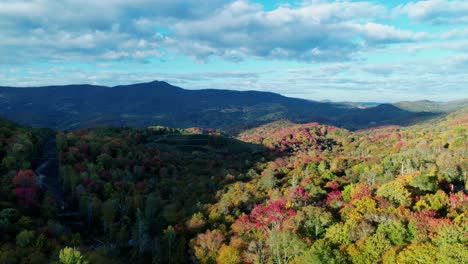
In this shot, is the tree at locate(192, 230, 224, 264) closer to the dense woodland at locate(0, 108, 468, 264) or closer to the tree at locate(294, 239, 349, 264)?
the dense woodland at locate(0, 108, 468, 264)

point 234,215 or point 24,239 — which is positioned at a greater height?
point 24,239

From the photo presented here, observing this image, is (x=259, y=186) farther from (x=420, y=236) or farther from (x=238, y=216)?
(x=420, y=236)

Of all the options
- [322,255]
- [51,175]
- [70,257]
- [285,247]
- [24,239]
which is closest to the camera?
[322,255]

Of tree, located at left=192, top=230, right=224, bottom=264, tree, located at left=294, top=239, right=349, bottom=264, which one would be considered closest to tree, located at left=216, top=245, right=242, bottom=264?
tree, located at left=192, top=230, right=224, bottom=264

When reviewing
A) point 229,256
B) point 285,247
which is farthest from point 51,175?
point 285,247

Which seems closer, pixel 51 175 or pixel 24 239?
pixel 24 239

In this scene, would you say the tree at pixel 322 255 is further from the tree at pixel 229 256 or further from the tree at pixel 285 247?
the tree at pixel 229 256

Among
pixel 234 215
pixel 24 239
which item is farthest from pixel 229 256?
pixel 24 239

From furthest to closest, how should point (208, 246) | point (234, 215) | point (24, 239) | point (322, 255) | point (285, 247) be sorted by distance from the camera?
point (234, 215) < point (208, 246) < point (24, 239) < point (285, 247) < point (322, 255)

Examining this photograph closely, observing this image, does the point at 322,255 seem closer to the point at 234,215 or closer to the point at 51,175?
the point at 234,215

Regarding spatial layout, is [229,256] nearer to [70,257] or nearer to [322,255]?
[322,255]

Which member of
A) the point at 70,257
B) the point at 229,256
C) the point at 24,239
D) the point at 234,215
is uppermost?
the point at 70,257

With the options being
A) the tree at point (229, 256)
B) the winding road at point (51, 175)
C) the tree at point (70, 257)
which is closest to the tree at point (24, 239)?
the tree at point (70, 257)
